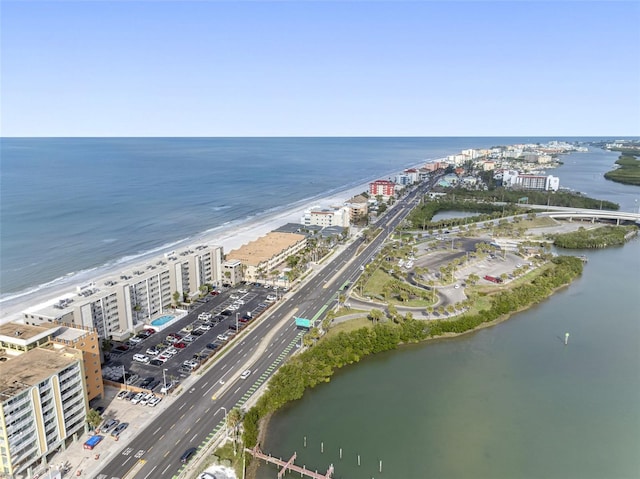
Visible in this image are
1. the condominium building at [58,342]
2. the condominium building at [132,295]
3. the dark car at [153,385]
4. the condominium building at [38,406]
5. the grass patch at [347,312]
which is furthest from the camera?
the grass patch at [347,312]

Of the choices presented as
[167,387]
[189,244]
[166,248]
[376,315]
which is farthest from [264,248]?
[167,387]

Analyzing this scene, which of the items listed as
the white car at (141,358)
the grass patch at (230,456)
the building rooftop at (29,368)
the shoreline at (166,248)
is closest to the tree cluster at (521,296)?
the grass patch at (230,456)

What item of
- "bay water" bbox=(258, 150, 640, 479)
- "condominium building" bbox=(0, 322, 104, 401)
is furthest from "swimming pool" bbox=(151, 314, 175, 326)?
"bay water" bbox=(258, 150, 640, 479)

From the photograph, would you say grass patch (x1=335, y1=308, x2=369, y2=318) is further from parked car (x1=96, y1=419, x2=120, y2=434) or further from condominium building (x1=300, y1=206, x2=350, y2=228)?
condominium building (x1=300, y1=206, x2=350, y2=228)

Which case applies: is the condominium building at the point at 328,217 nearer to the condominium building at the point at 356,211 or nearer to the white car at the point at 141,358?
the condominium building at the point at 356,211

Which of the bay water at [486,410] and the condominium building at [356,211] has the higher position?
the condominium building at [356,211]

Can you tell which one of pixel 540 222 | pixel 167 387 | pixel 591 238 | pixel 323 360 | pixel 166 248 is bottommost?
pixel 167 387

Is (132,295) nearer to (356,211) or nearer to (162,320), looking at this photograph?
(162,320)
